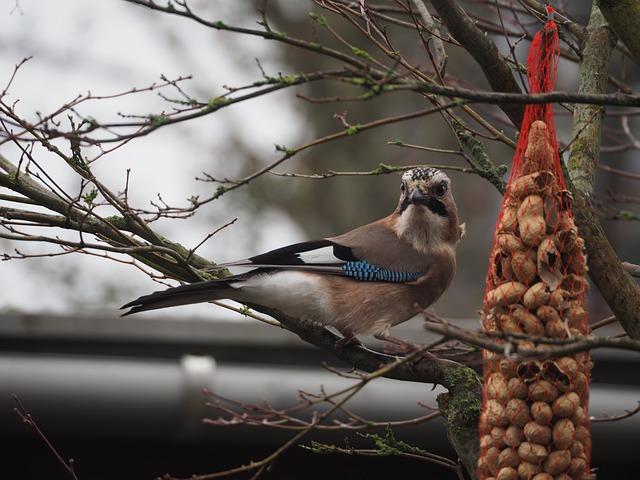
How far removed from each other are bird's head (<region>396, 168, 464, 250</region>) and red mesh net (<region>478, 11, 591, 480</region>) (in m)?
1.80

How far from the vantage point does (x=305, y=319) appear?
487 centimetres

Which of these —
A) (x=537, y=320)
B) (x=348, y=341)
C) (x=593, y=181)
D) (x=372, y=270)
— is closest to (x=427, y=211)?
(x=372, y=270)

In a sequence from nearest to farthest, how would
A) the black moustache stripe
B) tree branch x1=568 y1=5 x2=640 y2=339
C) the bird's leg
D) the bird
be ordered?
tree branch x1=568 y1=5 x2=640 y2=339
the bird's leg
the bird
the black moustache stripe

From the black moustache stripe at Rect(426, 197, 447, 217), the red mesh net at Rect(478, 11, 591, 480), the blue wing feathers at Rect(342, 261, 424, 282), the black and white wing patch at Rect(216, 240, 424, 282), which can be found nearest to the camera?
the red mesh net at Rect(478, 11, 591, 480)

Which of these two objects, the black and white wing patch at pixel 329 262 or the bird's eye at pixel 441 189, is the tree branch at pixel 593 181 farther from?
the black and white wing patch at pixel 329 262

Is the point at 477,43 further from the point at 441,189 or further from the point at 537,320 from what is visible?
the point at 441,189

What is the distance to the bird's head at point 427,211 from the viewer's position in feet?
17.4

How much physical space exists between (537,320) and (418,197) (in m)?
2.13

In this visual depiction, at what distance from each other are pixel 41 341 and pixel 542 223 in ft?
12.8

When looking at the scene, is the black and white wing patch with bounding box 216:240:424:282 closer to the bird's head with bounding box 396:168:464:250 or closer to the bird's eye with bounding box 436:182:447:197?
the bird's head with bounding box 396:168:464:250

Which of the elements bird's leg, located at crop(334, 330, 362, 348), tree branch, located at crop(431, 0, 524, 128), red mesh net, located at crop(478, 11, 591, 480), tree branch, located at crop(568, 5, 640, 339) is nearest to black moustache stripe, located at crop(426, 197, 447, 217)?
bird's leg, located at crop(334, 330, 362, 348)

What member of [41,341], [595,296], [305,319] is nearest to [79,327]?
[41,341]

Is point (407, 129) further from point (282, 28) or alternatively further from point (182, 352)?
point (182, 352)

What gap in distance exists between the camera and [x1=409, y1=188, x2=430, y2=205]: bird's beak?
5.30 metres
